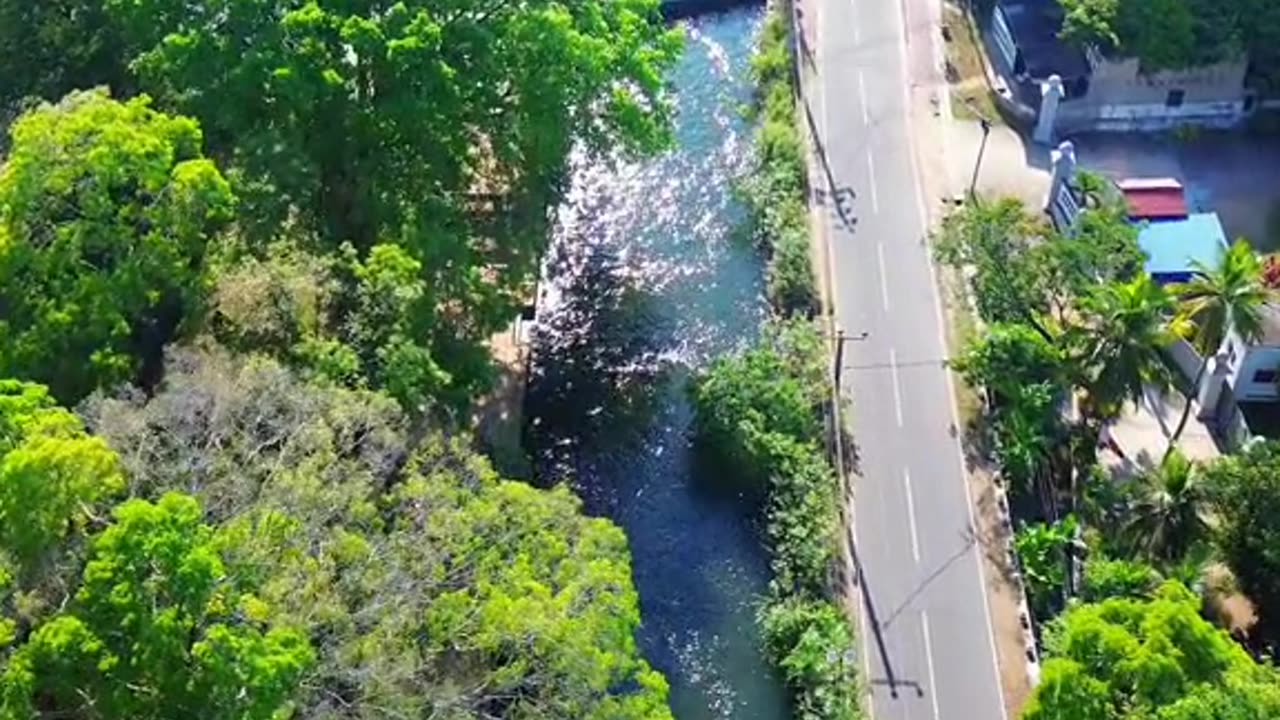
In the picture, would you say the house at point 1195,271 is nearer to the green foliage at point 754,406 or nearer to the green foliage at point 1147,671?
the green foliage at point 754,406

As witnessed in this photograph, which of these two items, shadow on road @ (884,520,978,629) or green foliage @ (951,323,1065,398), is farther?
green foliage @ (951,323,1065,398)

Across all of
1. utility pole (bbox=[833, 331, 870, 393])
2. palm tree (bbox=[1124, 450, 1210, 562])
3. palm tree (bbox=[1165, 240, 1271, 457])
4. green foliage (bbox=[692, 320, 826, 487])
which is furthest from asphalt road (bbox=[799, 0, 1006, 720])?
palm tree (bbox=[1165, 240, 1271, 457])

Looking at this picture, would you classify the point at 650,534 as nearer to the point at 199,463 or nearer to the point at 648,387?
the point at 648,387

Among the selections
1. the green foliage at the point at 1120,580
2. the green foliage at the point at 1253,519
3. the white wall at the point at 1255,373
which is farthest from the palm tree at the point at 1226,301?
the green foliage at the point at 1120,580

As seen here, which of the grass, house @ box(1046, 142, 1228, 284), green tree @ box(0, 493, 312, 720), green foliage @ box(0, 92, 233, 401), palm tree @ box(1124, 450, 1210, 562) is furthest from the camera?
the grass

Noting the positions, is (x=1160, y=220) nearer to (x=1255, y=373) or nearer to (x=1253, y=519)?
(x=1255, y=373)

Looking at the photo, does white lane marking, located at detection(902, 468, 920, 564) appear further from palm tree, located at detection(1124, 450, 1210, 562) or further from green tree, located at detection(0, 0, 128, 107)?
green tree, located at detection(0, 0, 128, 107)

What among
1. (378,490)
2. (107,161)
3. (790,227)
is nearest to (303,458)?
(378,490)

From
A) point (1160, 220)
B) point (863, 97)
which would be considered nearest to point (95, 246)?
point (863, 97)
